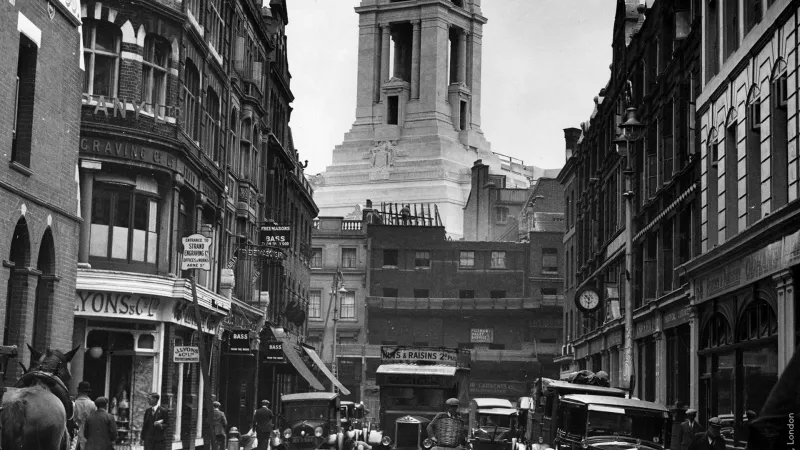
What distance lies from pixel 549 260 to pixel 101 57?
219 feet

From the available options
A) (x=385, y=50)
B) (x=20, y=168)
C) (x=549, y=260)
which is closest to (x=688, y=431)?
(x=20, y=168)

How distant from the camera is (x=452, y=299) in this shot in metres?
93.9

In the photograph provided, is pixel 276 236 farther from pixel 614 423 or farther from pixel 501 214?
pixel 501 214

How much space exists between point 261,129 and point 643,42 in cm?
1524

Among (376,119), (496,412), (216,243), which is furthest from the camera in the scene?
(376,119)

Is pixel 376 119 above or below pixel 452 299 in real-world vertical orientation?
above

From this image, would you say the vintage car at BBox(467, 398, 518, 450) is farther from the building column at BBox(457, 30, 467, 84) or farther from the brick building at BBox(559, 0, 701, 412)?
the building column at BBox(457, 30, 467, 84)

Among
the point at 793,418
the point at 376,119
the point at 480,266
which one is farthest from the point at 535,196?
the point at 793,418

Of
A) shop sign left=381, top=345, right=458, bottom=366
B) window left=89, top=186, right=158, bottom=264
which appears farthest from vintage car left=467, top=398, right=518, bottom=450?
window left=89, top=186, right=158, bottom=264

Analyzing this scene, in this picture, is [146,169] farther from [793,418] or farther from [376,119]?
[376,119]

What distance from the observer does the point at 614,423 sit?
921 inches

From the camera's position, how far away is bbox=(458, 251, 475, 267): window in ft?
323

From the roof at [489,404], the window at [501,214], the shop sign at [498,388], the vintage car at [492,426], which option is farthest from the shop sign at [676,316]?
the window at [501,214]

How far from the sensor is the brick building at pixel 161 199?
106 feet
